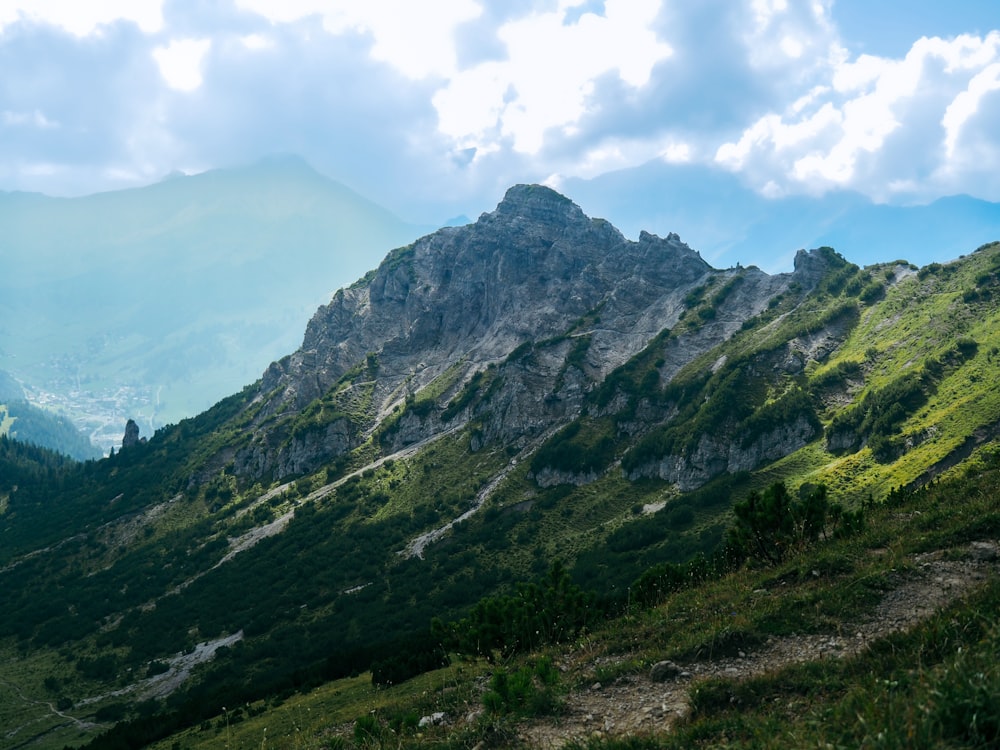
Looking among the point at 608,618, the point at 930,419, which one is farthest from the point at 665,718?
the point at 930,419

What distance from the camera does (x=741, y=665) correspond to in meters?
18.2

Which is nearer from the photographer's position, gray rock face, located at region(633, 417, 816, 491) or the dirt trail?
the dirt trail

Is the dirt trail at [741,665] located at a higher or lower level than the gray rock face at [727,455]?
higher

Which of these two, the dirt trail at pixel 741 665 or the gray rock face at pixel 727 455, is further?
the gray rock face at pixel 727 455

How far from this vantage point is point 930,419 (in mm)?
119312

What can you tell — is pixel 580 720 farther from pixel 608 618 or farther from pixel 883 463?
pixel 883 463

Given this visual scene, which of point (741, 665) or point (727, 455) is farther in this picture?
point (727, 455)

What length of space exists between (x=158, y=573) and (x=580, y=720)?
221 meters

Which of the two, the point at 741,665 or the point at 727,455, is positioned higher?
the point at 741,665

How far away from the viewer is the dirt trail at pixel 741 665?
15.9 metres

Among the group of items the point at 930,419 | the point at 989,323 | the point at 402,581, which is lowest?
the point at 402,581

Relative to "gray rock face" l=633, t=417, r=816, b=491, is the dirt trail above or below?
above

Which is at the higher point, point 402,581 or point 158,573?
point 158,573

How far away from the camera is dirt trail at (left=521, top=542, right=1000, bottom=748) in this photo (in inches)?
626
